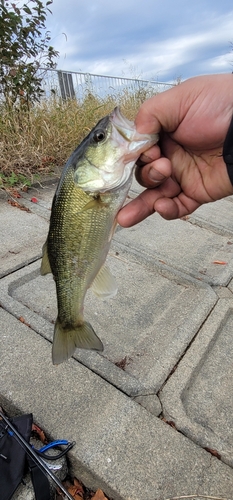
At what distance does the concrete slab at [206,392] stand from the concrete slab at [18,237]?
1555 mm

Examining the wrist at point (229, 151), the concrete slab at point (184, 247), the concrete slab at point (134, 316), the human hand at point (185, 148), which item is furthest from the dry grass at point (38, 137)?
the wrist at point (229, 151)

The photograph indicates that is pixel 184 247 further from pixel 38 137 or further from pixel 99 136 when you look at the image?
pixel 38 137

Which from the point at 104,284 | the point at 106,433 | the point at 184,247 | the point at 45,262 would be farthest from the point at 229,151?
the point at 184,247

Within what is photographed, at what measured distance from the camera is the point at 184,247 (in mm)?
3613

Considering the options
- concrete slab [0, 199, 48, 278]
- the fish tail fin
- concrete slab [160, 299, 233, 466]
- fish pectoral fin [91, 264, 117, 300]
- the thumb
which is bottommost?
concrete slab [160, 299, 233, 466]

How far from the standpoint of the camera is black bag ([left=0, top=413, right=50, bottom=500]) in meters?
1.44

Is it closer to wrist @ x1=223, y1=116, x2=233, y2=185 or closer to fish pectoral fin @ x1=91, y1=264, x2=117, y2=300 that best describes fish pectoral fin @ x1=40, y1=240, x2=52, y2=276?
fish pectoral fin @ x1=91, y1=264, x2=117, y2=300

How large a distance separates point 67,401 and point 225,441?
818 millimetres

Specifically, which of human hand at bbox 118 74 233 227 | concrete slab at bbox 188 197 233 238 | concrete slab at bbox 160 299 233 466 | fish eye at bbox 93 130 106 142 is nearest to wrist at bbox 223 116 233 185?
human hand at bbox 118 74 233 227

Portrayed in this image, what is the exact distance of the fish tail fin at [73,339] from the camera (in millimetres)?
1627

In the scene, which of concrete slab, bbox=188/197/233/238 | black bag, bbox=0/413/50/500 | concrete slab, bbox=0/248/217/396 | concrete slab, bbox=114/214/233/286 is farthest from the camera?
concrete slab, bbox=188/197/233/238

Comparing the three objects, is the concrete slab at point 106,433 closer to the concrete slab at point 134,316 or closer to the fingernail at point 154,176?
the concrete slab at point 134,316

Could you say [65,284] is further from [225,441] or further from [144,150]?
[225,441]

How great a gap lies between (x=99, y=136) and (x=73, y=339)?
36.4 inches
